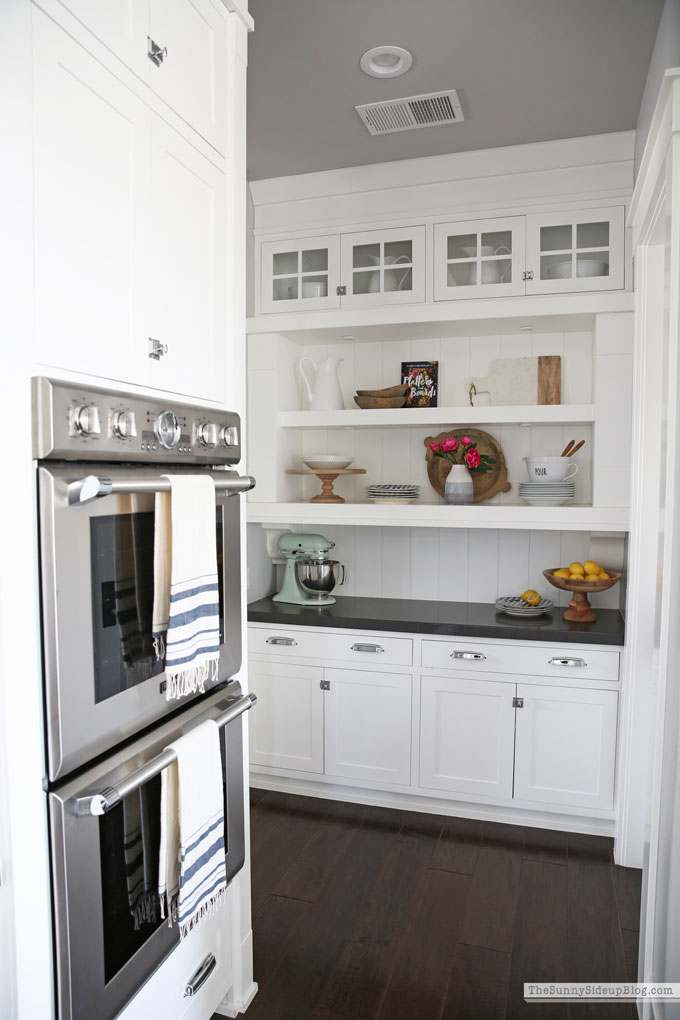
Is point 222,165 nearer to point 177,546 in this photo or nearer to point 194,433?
point 194,433

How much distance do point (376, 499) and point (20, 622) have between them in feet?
7.54

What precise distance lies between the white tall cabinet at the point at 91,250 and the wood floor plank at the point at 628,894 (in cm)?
132

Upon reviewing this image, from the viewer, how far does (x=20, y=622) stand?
1062mm

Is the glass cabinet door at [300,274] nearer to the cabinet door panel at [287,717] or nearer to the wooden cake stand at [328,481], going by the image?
the wooden cake stand at [328,481]

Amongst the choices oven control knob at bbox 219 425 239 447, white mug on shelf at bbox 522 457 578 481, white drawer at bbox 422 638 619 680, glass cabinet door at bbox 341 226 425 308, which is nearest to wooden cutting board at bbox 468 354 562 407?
white mug on shelf at bbox 522 457 578 481

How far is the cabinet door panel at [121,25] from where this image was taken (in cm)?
120

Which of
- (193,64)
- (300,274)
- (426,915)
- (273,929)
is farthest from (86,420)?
(300,274)

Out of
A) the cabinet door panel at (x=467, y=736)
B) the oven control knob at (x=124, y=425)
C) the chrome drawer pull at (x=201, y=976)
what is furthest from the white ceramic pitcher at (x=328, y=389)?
the chrome drawer pull at (x=201, y=976)

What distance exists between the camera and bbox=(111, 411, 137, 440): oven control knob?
1.25 metres

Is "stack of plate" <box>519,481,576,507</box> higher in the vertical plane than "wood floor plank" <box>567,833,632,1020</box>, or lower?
higher

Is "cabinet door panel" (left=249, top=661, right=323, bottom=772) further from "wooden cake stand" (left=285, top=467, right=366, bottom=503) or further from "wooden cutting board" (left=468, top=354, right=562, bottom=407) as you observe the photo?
"wooden cutting board" (left=468, top=354, right=562, bottom=407)

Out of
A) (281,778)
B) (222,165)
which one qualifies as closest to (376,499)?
(281,778)

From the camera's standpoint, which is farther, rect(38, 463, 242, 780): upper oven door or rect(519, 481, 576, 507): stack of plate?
rect(519, 481, 576, 507): stack of plate

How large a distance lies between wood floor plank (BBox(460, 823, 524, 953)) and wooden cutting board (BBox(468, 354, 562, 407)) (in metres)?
1.85
